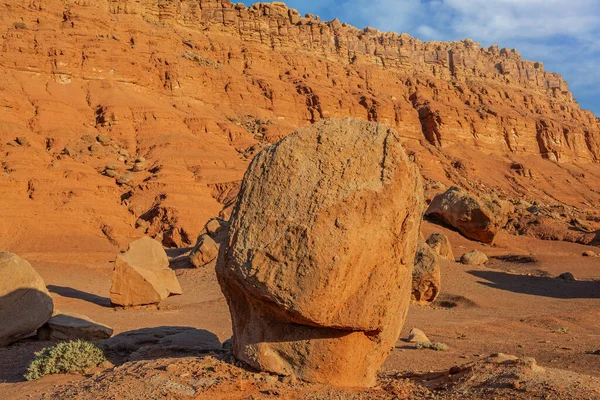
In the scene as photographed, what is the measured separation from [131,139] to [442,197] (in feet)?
75.9

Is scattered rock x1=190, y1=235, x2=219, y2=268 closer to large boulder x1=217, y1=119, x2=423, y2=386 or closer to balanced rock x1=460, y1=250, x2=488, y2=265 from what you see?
balanced rock x1=460, y1=250, x2=488, y2=265

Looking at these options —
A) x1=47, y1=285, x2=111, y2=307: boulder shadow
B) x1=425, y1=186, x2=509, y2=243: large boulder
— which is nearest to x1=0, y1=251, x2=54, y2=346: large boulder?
x1=47, y1=285, x2=111, y2=307: boulder shadow

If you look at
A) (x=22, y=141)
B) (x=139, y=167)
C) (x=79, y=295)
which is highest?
(x=22, y=141)

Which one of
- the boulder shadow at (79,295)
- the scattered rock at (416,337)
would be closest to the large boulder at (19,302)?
the boulder shadow at (79,295)

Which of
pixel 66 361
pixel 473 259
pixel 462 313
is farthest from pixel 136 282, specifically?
pixel 473 259

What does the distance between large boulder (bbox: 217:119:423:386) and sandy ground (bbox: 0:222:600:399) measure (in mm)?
2238

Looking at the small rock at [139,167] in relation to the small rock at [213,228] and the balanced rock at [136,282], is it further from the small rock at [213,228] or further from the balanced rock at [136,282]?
the balanced rock at [136,282]

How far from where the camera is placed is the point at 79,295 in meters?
14.2

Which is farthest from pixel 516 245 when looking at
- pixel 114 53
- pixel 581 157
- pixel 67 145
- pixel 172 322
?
pixel 581 157

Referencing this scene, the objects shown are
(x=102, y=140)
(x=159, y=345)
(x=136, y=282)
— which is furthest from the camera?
(x=102, y=140)

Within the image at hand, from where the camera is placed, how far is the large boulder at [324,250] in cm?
434

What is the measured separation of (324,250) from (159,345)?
324 centimetres

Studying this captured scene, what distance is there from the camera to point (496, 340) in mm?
9273

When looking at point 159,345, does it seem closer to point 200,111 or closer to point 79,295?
point 79,295
